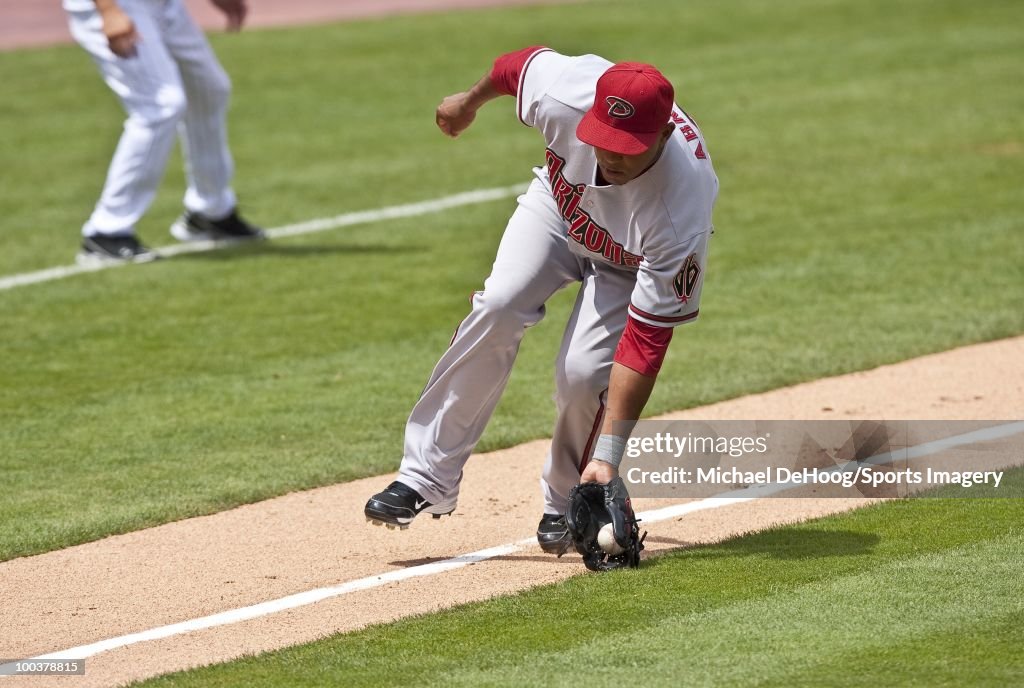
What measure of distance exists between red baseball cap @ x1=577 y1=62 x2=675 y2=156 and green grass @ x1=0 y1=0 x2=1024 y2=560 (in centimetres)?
229

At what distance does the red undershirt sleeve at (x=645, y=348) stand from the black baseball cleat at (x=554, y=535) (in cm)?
74

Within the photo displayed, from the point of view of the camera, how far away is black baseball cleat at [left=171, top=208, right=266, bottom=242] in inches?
435

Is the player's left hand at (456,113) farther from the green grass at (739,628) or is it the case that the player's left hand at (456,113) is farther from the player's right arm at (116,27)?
the player's right arm at (116,27)

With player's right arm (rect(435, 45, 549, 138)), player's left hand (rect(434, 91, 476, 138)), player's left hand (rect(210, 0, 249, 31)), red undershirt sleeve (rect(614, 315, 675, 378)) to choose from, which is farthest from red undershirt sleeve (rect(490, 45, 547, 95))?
player's left hand (rect(210, 0, 249, 31))

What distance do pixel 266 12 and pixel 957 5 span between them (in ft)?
31.4

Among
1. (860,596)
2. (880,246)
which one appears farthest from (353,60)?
(860,596)

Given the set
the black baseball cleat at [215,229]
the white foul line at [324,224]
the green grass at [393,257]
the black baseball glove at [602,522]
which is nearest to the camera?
the black baseball glove at [602,522]

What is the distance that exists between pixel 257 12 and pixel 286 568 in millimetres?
18358

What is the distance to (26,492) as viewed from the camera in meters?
6.27

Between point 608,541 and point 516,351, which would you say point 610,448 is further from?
point 516,351

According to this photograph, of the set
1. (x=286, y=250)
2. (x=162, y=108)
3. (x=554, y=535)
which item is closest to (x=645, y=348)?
(x=554, y=535)

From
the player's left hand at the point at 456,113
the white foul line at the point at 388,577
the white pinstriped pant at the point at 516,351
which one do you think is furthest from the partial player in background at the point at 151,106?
the white foul line at the point at 388,577

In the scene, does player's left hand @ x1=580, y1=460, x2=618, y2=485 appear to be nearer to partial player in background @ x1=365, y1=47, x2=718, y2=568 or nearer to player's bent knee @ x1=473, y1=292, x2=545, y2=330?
partial player in background @ x1=365, y1=47, x2=718, y2=568

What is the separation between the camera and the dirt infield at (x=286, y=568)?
4746 mm
